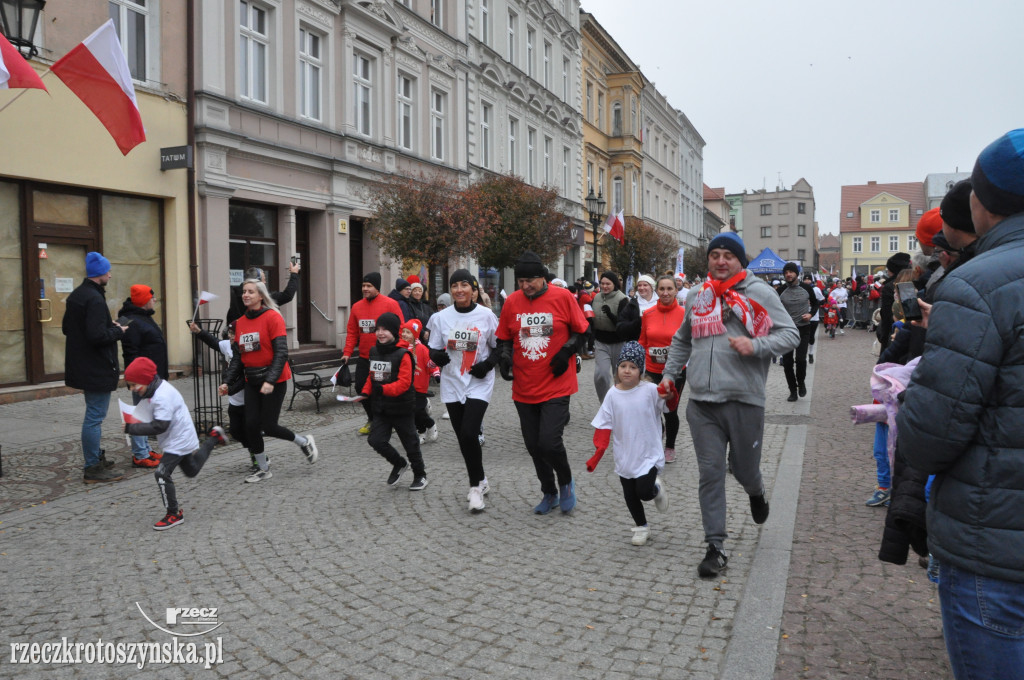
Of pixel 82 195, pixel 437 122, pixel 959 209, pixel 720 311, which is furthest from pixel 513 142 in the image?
pixel 959 209

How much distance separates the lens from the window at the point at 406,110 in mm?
21469

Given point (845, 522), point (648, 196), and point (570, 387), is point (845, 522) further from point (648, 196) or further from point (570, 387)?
point (648, 196)

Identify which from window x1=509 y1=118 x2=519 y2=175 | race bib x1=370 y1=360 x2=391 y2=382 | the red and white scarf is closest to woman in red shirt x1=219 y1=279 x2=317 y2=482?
race bib x1=370 y1=360 x2=391 y2=382

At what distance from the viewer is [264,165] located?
53.5ft

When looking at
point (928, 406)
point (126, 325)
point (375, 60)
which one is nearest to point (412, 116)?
point (375, 60)

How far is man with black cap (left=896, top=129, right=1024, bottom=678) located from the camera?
75.9 inches

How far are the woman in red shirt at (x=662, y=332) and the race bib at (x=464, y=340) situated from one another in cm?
202

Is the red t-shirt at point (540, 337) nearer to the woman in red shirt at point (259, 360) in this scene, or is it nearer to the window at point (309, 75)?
the woman in red shirt at point (259, 360)

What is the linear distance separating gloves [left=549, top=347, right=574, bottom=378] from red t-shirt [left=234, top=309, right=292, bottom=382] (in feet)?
8.91

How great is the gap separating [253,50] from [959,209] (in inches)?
644

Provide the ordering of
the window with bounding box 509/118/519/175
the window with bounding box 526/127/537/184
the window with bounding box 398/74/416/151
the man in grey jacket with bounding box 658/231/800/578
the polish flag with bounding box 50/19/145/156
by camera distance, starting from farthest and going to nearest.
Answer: the window with bounding box 526/127/537/184 → the window with bounding box 509/118/519/175 → the window with bounding box 398/74/416/151 → the polish flag with bounding box 50/19/145/156 → the man in grey jacket with bounding box 658/231/800/578

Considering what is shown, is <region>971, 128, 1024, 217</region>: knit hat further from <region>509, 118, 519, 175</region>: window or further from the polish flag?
<region>509, 118, 519, 175</region>: window

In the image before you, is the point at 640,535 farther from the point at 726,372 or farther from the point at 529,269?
the point at 529,269

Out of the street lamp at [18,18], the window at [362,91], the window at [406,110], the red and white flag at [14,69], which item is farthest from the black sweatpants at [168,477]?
the window at [406,110]
